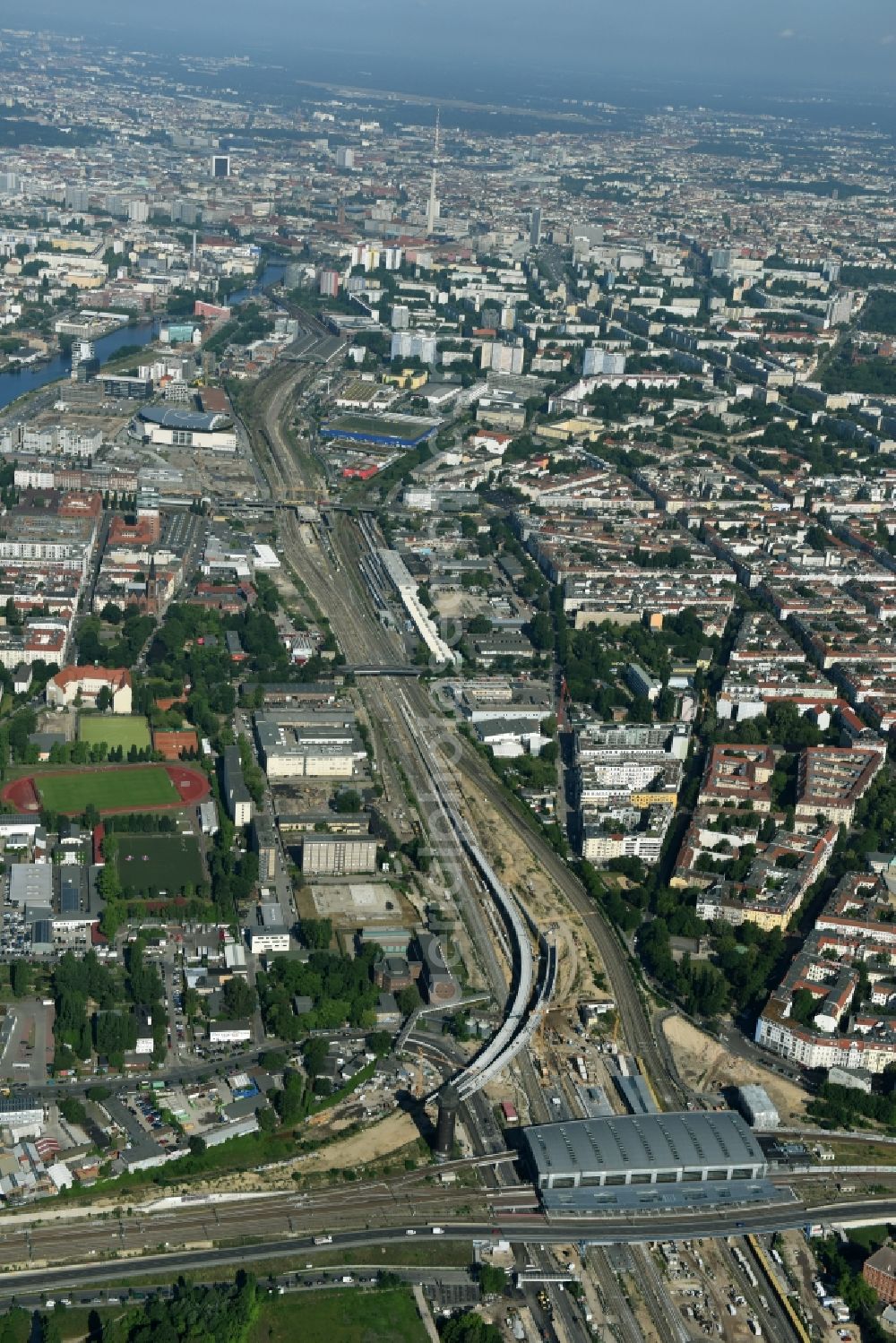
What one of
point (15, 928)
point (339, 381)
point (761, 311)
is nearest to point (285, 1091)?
point (15, 928)

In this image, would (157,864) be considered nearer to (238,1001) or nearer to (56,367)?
(238,1001)

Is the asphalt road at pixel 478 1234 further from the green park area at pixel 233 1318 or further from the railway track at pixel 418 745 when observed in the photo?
the railway track at pixel 418 745

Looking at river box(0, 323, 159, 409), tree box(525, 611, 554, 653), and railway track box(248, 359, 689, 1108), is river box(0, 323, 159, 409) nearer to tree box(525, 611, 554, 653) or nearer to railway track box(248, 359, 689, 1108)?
railway track box(248, 359, 689, 1108)

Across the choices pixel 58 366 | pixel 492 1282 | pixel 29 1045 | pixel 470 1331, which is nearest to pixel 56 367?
pixel 58 366

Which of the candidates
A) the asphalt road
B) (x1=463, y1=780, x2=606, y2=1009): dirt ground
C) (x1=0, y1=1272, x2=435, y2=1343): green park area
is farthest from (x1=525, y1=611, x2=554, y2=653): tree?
(x1=0, y1=1272, x2=435, y2=1343): green park area

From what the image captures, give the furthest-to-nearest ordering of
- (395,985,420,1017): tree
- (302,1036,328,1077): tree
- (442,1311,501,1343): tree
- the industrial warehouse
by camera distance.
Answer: (395,985,420,1017): tree
(302,1036,328,1077): tree
the industrial warehouse
(442,1311,501,1343): tree

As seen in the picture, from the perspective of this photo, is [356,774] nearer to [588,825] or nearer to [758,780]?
[588,825]

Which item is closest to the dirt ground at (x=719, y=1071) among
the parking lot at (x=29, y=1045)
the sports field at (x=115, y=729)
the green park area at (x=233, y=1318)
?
the green park area at (x=233, y=1318)

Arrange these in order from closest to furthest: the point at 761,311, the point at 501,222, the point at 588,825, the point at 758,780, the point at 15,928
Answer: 1. the point at 15,928
2. the point at 588,825
3. the point at 758,780
4. the point at 761,311
5. the point at 501,222
